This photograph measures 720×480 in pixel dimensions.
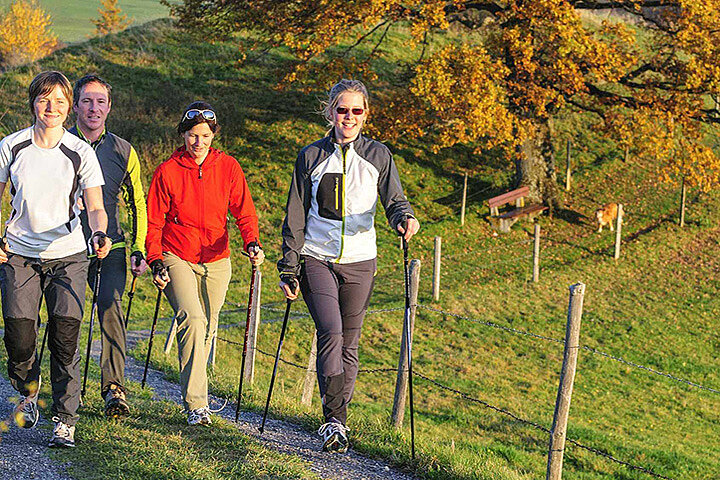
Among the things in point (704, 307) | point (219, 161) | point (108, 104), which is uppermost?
point (108, 104)

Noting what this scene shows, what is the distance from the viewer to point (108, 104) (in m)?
6.57

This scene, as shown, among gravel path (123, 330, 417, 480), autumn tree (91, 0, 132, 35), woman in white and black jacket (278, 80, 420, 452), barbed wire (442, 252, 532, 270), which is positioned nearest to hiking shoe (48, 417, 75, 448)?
gravel path (123, 330, 417, 480)

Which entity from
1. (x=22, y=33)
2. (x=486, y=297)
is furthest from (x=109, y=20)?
(x=486, y=297)

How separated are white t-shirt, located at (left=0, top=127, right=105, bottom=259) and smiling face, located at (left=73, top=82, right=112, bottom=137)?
0.96m

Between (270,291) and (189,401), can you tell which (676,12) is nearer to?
(270,291)

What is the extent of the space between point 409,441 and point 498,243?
16.8 meters

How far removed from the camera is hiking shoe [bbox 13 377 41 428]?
5.87 meters

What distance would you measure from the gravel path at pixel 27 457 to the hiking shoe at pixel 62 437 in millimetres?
86

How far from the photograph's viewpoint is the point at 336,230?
19.4 feet

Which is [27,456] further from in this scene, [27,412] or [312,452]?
[312,452]

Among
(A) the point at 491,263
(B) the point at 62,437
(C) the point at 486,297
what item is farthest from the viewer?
(A) the point at 491,263

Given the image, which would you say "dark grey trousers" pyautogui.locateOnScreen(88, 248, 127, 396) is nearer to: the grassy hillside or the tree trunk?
the grassy hillside

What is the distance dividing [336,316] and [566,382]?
77.4 inches

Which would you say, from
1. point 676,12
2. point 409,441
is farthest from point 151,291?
point 676,12
